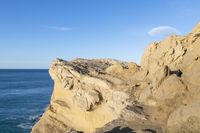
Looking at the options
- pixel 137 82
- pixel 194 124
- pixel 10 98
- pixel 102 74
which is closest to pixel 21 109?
pixel 10 98

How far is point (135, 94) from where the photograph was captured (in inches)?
1121

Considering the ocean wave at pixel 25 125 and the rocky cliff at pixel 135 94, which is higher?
the rocky cliff at pixel 135 94

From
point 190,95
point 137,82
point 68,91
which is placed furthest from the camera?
point 68,91

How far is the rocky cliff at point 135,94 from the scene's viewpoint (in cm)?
2291

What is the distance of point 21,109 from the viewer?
65500 millimetres

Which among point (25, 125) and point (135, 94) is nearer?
point (135, 94)

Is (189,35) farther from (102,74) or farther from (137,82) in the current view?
(102,74)

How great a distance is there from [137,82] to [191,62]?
16.5 feet

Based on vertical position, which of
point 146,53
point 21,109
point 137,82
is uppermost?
point 146,53

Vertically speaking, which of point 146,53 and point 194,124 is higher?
point 146,53

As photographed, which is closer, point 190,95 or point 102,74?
point 190,95

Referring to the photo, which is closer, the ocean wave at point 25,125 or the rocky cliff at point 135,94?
the rocky cliff at point 135,94

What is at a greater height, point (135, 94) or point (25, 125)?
point (135, 94)

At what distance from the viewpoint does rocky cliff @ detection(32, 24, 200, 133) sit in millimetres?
22906
